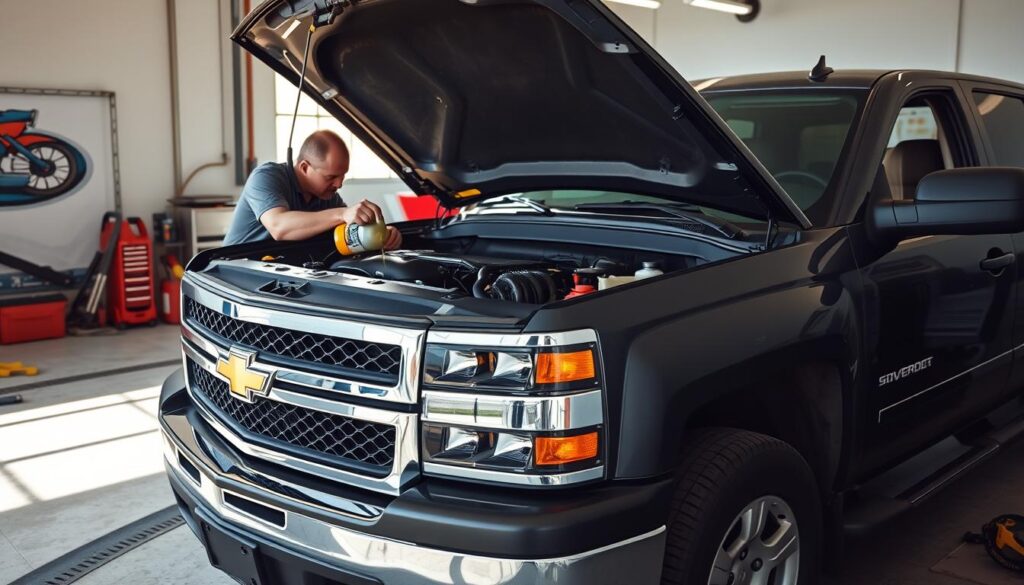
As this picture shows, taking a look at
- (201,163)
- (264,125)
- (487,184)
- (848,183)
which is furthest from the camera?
(264,125)

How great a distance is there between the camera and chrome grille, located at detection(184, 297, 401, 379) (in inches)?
66.6

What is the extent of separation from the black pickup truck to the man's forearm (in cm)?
7

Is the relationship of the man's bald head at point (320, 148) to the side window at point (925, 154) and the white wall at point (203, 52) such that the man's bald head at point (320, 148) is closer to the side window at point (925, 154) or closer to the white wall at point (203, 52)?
the side window at point (925, 154)

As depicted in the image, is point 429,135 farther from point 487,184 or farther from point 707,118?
point 707,118

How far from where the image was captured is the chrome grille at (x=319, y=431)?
1.71 m

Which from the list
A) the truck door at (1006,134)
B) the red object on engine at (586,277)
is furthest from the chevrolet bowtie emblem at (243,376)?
the truck door at (1006,134)

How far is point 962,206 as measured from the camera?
2162 mm

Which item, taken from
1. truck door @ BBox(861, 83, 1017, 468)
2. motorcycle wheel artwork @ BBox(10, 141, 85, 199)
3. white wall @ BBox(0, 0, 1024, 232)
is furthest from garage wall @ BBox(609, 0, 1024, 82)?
truck door @ BBox(861, 83, 1017, 468)

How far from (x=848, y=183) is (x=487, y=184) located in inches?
43.4

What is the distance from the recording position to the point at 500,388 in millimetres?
1586

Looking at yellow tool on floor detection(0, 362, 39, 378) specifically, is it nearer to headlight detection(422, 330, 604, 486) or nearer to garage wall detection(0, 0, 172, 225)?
garage wall detection(0, 0, 172, 225)

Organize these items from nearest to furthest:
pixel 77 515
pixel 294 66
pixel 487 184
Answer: pixel 294 66, pixel 487 184, pixel 77 515

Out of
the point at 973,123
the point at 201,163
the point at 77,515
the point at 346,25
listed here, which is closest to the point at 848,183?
the point at 973,123

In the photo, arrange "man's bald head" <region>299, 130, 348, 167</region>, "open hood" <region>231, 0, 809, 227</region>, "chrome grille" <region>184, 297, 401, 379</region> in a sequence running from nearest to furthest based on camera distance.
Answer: "chrome grille" <region>184, 297, 401, 379</region> → "open hood" <region>231, 0, 809, 227</region> → "man's bald head" <region>299, 130, 348, 167</region>
